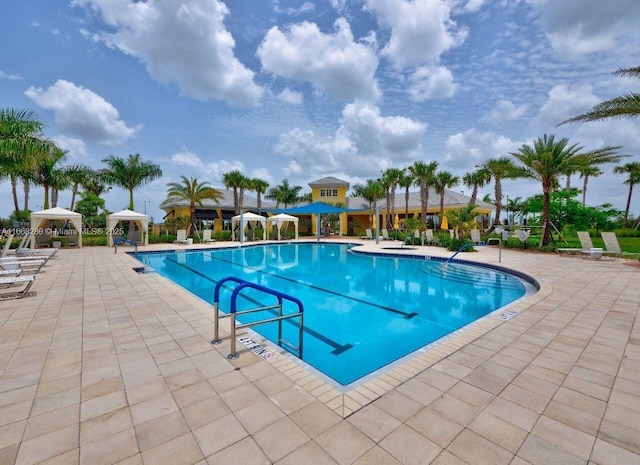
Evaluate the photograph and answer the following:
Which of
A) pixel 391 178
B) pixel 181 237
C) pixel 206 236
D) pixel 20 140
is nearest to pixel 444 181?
pixel 391 178

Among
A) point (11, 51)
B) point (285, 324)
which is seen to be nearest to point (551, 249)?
point (285, 324)

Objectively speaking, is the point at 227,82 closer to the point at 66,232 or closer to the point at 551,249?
the point at 66,232

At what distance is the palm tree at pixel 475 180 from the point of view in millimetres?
28109

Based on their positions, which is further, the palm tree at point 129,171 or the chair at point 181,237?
the palm tree at point 129,171

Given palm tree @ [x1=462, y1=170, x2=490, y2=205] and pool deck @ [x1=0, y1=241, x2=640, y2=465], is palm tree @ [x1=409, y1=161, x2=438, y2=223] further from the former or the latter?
pool deck @ [x1=0, y1=241, x2=640, y2=465]

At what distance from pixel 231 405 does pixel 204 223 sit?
30.8 meters

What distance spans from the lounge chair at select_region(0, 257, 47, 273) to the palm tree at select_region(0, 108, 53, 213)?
3.59 metres

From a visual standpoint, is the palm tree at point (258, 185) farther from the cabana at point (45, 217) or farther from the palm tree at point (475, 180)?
the palm tree at point (475, 180)

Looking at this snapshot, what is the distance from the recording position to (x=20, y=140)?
950 centimetres

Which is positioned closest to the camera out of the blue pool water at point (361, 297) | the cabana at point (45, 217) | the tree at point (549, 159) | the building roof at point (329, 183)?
the blue pool water at point (361, 297)

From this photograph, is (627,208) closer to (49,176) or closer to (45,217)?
(45,217)

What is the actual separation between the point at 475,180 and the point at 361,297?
26088mm

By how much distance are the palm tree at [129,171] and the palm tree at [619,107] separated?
28420 millimetres

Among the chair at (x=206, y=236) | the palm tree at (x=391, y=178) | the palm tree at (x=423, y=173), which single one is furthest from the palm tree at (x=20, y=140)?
the palm tree at (x=423, y=173)
